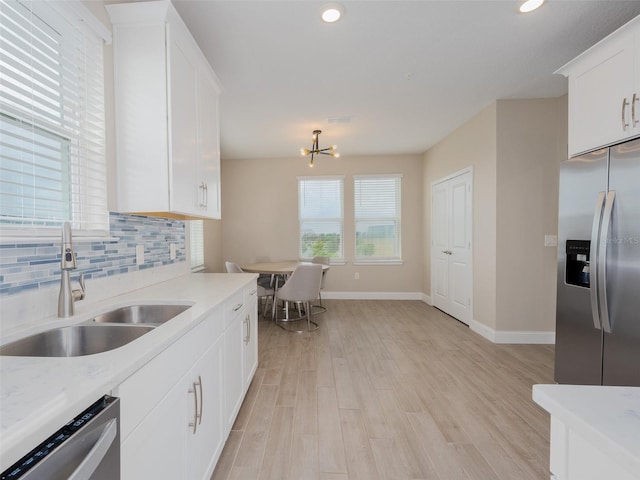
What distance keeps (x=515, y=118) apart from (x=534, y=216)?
1.10 meters

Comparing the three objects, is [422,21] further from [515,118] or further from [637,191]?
[515,118]

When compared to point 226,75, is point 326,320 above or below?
below

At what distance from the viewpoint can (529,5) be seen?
1828 mm

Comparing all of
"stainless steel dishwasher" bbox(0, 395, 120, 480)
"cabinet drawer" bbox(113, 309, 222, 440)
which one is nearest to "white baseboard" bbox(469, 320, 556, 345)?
"cabinet drawer" bbox(113, 309, 222, 440)

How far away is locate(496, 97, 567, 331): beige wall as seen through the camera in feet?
10.3

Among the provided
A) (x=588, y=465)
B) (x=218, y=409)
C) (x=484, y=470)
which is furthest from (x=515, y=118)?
(x=218, y=409)

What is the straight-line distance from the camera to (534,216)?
10.4 feet

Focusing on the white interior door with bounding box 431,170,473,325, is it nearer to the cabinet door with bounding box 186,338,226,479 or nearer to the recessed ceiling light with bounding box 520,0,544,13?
the recessed ceiling light with bounding box 520,0,544,13

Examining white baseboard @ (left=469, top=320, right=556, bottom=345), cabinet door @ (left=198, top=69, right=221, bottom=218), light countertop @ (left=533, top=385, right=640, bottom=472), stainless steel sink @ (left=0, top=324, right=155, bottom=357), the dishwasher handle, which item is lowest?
white baseboard @ (left=469, top=320, right=556, bottom=345)

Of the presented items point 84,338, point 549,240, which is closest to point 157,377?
point 84,338

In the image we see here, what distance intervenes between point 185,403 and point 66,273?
28.1 inches

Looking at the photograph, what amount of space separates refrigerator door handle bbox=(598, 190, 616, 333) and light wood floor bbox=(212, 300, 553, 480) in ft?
2.61

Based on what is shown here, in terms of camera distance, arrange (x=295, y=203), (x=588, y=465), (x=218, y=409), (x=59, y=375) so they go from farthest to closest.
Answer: (x=295, y=203) < (x=218, y=409) < (x=59, y=375) < (x=588, y=465)

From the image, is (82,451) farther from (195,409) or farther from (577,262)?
(577,262)
